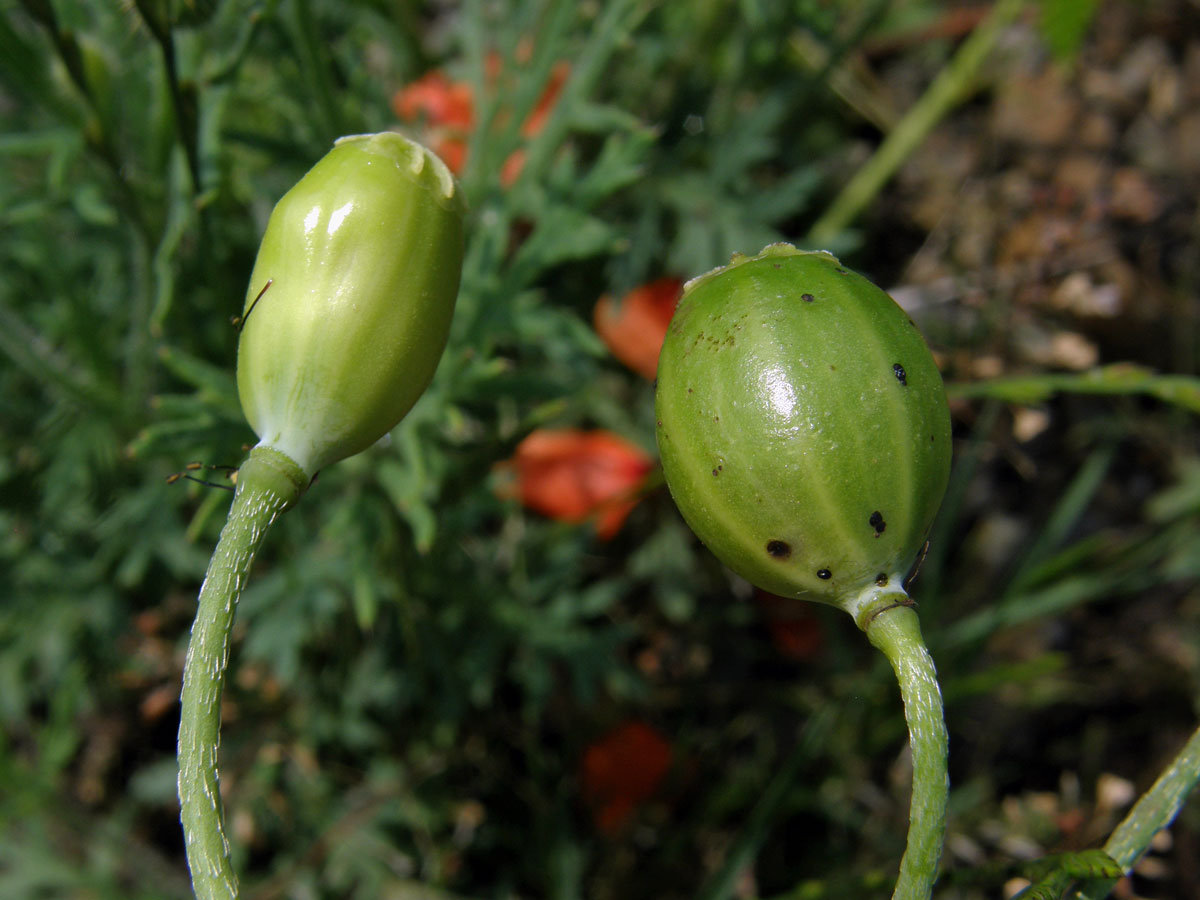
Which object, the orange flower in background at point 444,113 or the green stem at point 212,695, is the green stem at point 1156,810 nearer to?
the green stem at point 212,695

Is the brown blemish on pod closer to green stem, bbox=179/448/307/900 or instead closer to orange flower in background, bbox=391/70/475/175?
green stem, bbox=179/448/307/900

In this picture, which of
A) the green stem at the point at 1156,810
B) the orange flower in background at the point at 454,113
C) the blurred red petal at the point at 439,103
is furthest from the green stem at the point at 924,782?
the blurred red petal at the point at 439,103

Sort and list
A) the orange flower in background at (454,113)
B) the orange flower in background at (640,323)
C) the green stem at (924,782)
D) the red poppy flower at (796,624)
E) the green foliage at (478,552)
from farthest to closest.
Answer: the red poppy flower at (796,624), the orange flower in background at (640,323), the orange flower in background at (454,113), the green foliage at (478,552), the green stem at (924,782)

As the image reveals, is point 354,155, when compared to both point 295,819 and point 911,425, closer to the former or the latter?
point 911,425

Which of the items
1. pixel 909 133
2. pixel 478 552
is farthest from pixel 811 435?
pixel 909 133

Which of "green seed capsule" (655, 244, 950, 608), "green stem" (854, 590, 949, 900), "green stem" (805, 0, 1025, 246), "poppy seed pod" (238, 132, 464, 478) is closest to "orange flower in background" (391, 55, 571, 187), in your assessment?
"green stem" (805, 0, 1025, 246)

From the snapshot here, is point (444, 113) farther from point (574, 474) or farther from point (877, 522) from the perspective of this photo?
point (877, 522)
